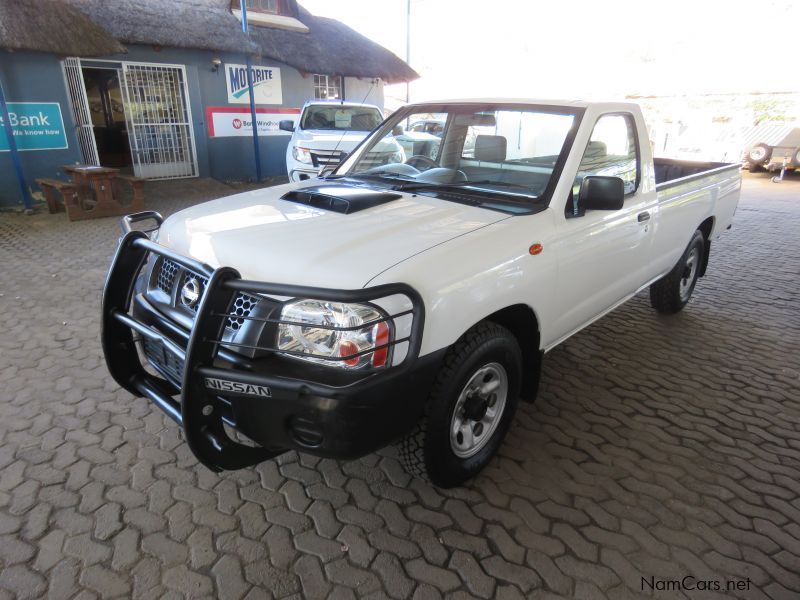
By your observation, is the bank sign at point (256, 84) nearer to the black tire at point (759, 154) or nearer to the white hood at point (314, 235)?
the white hood at point (314, 235)

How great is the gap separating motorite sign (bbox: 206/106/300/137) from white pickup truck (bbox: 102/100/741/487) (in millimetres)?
10298

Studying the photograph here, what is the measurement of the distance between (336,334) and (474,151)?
2.02 m

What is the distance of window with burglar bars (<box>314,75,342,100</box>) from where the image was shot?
1457 centimetres

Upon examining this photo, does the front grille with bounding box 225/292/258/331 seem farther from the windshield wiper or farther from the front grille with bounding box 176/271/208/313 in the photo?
the windshield wiper

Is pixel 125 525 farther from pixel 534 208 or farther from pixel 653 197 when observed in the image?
pixel 653 197

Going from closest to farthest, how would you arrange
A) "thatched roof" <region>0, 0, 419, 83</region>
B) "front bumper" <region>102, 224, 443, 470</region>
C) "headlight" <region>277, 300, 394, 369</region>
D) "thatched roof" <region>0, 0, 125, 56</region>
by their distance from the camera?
"front bumper" <region>102, 224, 443, 470</region> → "headlight" <region>277, 300, 394, 369</region> → "thatched roof" <region>0, 0, 125, 56</region> → "thatched roof" <region>0, 0, 419, 83</region>

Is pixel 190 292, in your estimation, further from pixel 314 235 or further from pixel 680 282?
pixel 680 282

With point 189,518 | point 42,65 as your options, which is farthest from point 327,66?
point 189,518

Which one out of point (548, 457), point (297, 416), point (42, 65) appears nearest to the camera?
point (297, 416)

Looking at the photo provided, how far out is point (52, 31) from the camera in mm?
9266

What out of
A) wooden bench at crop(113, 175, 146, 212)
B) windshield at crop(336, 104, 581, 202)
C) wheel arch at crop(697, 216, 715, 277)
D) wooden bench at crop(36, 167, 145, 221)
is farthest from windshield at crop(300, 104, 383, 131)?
wheel arch at crop(697, 216, 715, 277)

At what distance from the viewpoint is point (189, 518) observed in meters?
2.53

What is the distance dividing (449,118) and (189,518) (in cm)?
301

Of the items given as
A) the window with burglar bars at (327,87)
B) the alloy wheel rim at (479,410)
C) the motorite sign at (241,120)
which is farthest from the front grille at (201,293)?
the window with burglar bars at (327,87)
